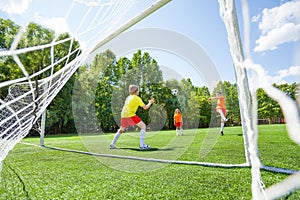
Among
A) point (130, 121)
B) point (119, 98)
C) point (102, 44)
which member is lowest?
point (130, 121)

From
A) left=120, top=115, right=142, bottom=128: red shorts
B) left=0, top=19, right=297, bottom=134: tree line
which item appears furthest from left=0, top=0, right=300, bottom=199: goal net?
left=0, top=19, right=297, bottom=134: tree line

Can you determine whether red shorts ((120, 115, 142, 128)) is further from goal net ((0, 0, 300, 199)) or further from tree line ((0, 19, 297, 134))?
tree line ((0, 19, 297, 134))

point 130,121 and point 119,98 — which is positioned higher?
point 119,98

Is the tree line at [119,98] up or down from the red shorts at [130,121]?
up

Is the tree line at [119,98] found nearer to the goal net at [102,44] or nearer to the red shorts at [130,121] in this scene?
the red shorts at [130,121]

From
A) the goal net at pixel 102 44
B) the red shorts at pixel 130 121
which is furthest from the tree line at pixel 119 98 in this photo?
the goal net at pixel 102 44

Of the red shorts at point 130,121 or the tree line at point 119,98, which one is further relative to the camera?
the tree line at point 119,98

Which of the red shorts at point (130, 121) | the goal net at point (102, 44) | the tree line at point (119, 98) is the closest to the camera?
the goal net at point (102, 44)

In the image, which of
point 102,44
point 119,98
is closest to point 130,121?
point 102,44

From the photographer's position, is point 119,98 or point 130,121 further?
point 119,98

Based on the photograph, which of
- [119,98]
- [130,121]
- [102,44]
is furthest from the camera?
[119,98]

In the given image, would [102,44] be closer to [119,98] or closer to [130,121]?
[130,121]

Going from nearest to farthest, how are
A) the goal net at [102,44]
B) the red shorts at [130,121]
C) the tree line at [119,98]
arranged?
the goal net at [102,44], the red shorts at [130,121], the tree line at [119,98]

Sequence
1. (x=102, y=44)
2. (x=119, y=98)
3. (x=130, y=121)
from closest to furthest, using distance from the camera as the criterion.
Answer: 1. (x=102, y=44)
2. (x=130, y=121)
3. (x=119, y=98)
